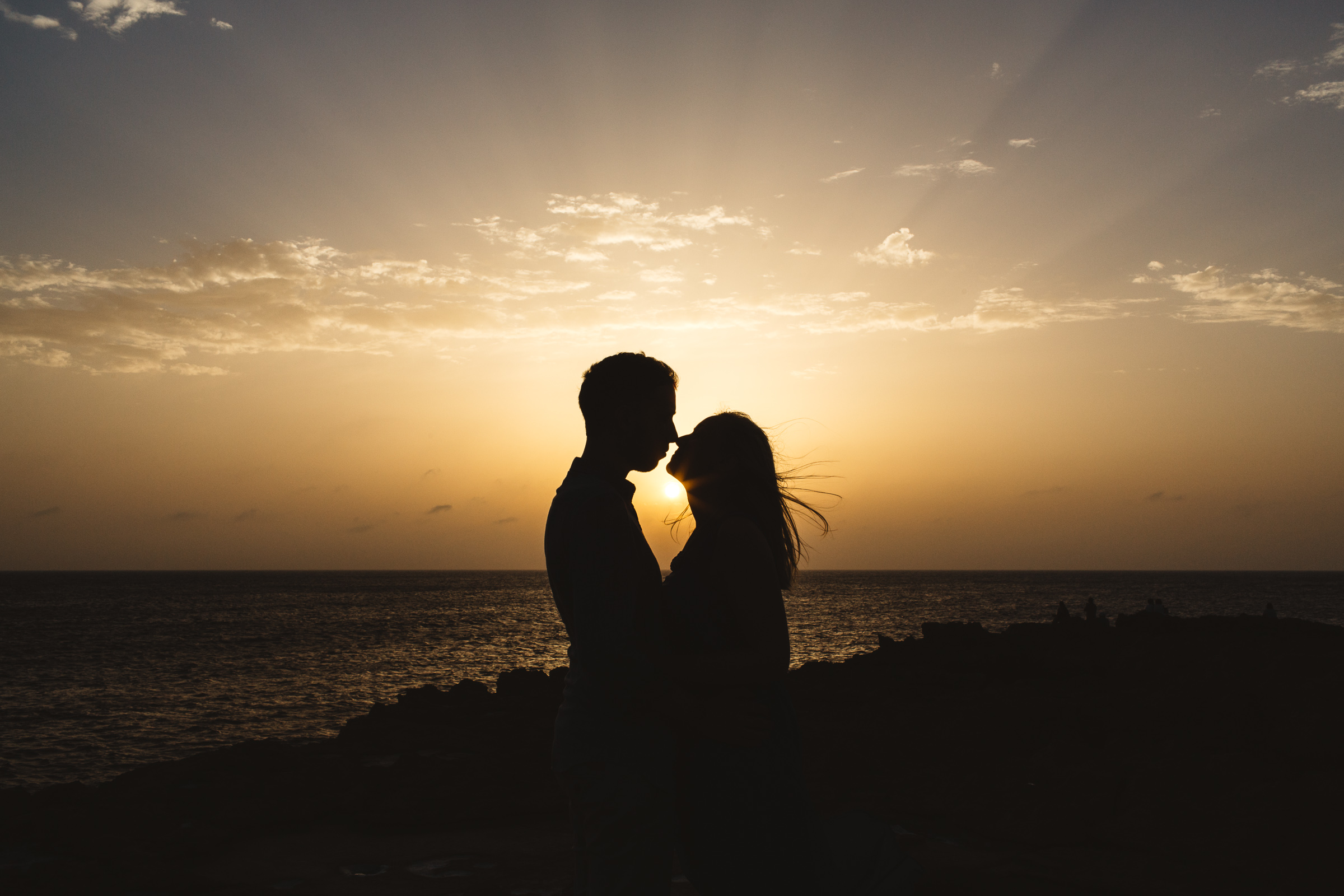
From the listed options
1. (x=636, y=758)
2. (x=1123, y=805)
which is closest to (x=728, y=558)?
(x=636, y=758)

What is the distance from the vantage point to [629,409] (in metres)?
2.82

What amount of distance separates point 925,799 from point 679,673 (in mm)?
6713

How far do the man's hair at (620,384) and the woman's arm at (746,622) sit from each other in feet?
1.90

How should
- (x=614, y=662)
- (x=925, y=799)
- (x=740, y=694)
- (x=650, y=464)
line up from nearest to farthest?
(x=614, y=662) < (x=740, y=694) < (x=650, y=464) < (x=925, y=799)

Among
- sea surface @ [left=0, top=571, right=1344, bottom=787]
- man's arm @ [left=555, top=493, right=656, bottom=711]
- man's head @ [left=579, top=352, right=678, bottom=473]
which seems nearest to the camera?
man's arm @ [left=555, top=493, right=656, bottom=711]

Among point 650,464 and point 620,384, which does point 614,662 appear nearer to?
point 650,464

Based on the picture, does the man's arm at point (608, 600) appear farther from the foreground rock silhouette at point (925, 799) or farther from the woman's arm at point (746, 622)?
the foreground rock silhouette at point (925, 799)

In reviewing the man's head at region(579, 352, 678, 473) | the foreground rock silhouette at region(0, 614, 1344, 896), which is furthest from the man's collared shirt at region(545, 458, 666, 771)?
the foreground rock silhouette at region(0, 614, 1344, 896)

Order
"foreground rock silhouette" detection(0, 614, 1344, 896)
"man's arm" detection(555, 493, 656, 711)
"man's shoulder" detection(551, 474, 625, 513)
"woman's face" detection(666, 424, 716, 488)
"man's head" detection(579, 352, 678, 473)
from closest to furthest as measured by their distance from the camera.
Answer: "man's arm" detection(555, 493, 656, 711)
"man's shoulder" detection(551, 474, 625, 513)
"man's head" detection(579, 352, 678, 473)
"woman's face" detection(666, 424, 716, 488)
"foreground rock silhouette" detection(0, 614, 1344, 896)

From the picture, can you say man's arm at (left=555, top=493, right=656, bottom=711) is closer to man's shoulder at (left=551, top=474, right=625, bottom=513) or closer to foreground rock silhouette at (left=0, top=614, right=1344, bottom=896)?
man's shoulder at (left=551, top=474, right=625, bottom=513)

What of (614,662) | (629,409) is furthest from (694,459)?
(614,662)

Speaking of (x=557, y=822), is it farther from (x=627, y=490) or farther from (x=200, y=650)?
(x=200, y=650)

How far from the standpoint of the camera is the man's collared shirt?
254cm

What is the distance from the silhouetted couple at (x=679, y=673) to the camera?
8.56ft
